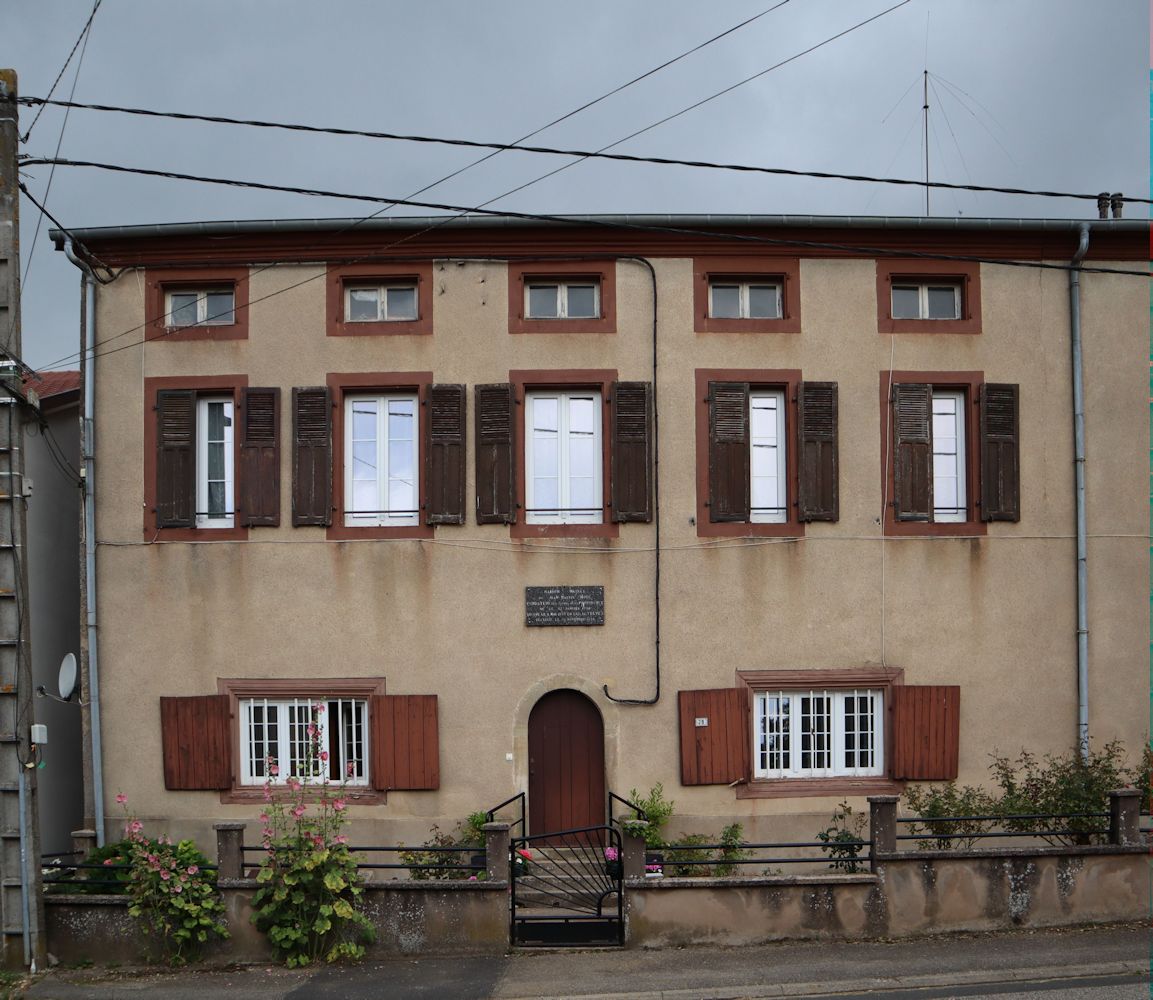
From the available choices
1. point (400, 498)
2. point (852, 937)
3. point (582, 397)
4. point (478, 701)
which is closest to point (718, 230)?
point (582, 397)

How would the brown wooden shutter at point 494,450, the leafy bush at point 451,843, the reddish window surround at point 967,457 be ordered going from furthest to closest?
the reddish window surround at point 967,457
the brown wooden shutter at point 494,450
the leafy bush at point 451,843

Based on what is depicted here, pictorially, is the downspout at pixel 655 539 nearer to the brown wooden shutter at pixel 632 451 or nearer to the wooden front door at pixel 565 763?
the brown wooden shutter at pixel 632 451

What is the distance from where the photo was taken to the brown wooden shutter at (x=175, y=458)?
1365cm

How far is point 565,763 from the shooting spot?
1360cm

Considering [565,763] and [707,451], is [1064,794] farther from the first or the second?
[565,763]

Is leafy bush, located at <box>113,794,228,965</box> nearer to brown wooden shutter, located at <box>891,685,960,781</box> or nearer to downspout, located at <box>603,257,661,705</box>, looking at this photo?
downspout, located at <box>603,257,661,705</box>

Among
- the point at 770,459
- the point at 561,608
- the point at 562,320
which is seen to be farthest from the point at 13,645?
the point at 770,459

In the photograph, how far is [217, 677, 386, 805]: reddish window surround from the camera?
44.4 feet

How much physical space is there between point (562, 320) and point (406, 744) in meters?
5.46

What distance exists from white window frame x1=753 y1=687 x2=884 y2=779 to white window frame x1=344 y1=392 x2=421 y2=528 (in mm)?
4935

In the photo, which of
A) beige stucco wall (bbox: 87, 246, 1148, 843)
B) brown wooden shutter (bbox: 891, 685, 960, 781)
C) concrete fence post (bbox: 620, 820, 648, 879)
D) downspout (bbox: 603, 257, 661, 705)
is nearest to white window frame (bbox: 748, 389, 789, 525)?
beige stucco wall (bbox: 87, 246, 1148, 843)

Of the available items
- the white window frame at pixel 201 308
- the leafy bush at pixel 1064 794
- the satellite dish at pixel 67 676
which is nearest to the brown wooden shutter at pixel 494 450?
the white window frame at pixel 201 308

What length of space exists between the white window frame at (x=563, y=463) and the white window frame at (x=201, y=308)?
152 inches

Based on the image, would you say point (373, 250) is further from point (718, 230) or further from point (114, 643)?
point (114, 643)
